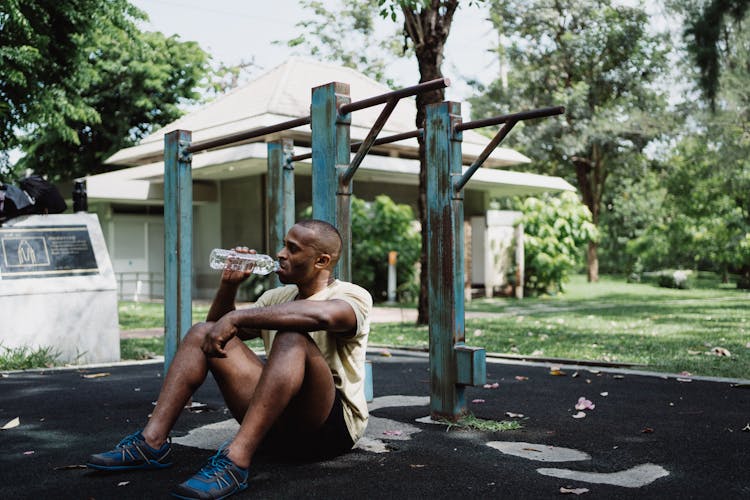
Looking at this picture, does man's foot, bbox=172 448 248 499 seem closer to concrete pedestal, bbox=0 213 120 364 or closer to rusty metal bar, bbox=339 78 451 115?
rusty metal bar, bbox=339 78 451 115

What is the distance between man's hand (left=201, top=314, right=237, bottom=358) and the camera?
3.29 meters

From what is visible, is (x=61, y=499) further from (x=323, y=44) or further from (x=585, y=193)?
(x=585, y=193)

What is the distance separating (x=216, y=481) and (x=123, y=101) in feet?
82.0

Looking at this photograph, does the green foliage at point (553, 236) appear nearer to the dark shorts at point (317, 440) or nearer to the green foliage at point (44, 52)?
the green foliage at point (44, 52)

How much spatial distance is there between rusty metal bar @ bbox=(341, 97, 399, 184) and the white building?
36.5 ft

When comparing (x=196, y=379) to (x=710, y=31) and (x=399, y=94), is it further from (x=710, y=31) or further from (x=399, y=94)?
(x=710, y=31)

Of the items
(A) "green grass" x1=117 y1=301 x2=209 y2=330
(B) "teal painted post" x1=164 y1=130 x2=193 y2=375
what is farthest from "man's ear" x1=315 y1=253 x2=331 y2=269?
(A) "green grass" x1=117 y1=301 x2=209 y2=330

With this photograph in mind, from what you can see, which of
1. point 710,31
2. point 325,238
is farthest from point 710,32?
point 325,238

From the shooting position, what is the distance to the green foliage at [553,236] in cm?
2047

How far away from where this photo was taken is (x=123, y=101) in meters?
26.1

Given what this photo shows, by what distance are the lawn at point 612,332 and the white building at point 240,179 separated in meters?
3.25

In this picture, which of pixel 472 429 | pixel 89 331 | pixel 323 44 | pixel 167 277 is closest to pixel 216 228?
pixel 323 44

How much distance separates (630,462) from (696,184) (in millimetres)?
26118

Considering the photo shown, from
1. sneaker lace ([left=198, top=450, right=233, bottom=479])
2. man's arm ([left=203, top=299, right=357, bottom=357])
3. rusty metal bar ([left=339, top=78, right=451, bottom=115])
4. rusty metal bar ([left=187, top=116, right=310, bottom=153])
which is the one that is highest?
rusty metal bar ([left=339, top=78, right=451, bottom=115])
